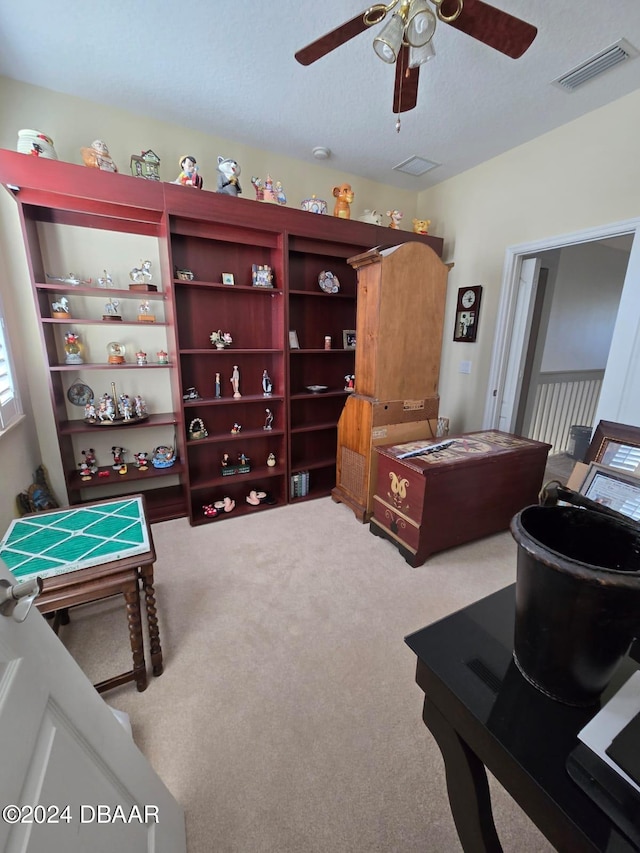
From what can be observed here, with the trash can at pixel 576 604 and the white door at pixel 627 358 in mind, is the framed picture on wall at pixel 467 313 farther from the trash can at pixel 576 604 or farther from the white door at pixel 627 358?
the trash can at pixel 576 604

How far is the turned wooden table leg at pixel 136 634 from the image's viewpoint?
49.9 inches

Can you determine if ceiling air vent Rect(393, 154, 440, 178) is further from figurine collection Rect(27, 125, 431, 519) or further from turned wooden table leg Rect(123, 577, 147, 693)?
turned wooden table leg Rect(123, 577, 147, 693)

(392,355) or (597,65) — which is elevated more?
(597,65)

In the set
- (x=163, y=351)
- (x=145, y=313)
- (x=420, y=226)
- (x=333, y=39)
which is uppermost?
Answer: (x=333, y=39)

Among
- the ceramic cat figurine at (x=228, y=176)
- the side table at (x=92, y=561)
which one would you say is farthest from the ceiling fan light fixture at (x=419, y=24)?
the side table at (x=92, y=561)

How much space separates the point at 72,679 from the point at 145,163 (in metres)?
2.63

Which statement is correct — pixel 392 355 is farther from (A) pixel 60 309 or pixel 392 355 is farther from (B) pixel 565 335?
(B) pixel 565 335

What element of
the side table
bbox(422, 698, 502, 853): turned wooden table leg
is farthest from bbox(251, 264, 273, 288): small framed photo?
bbox(422, 698, 502, 853): turned wooden table leg

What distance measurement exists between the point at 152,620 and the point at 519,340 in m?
3.10

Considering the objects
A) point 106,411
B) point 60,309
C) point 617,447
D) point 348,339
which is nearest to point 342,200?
point 348,339

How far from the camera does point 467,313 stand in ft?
10.2

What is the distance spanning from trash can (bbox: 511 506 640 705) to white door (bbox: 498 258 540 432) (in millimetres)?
2561

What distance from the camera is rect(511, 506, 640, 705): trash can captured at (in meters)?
0.49

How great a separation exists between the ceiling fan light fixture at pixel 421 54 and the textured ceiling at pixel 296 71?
60 centimetres
